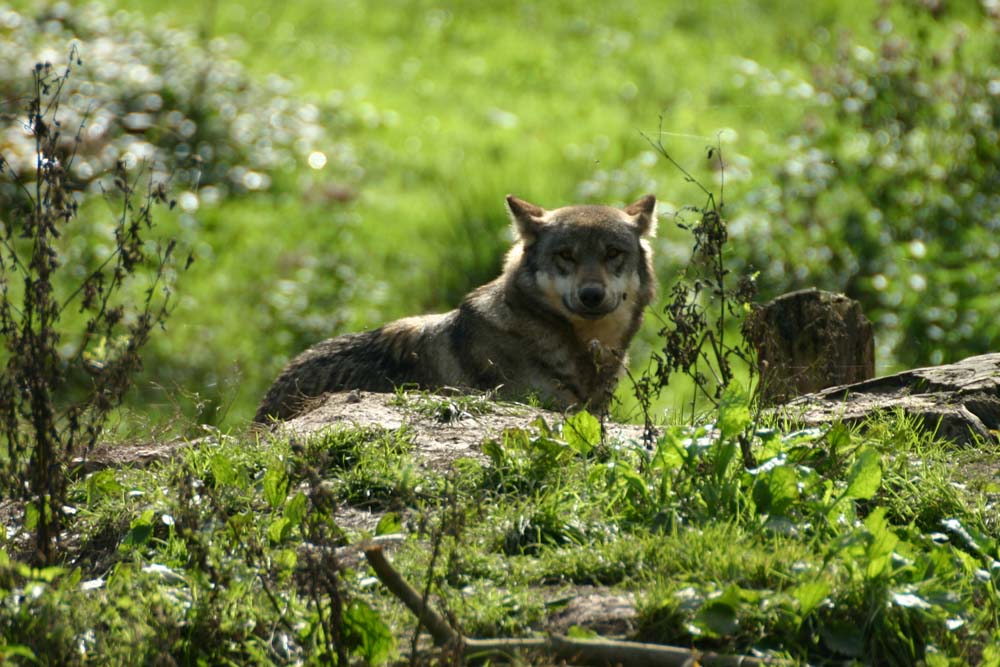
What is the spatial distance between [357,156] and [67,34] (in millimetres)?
5304

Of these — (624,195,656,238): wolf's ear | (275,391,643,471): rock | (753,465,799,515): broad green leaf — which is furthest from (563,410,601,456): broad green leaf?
(624,195,656,238): wolf's ear

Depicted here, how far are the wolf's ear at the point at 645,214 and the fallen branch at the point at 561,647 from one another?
4521 mm

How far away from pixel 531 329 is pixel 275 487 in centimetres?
314

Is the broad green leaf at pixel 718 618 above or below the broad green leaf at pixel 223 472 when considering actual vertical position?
below

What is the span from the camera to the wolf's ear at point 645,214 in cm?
793

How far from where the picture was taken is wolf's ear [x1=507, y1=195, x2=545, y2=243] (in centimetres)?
784

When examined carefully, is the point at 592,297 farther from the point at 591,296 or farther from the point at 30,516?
the point at 30,516

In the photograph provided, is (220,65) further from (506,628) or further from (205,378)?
(506,628)

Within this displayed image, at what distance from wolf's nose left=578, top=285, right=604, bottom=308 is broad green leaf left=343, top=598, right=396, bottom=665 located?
3.92 meters

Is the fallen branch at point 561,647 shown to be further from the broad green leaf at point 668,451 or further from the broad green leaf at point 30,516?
the broad green leaf at point 30,516

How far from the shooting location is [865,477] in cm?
444

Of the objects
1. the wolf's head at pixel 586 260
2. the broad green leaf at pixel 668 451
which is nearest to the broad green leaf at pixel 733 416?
the broad green leaf at pixel 668 451

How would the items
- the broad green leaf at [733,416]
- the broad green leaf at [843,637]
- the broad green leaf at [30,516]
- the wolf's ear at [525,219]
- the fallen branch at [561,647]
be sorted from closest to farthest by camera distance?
1. the fallen branch at [561,647]
2. the broad green leaf at [843,637]
3. the broad green leaf at [733,416]
4. the broad green leaf at [30,516]
5. the wolf's ear at [525,219]

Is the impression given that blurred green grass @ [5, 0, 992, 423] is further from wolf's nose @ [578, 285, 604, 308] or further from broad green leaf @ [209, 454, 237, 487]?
broad green leaf @ [209, 454, 237, 487]
